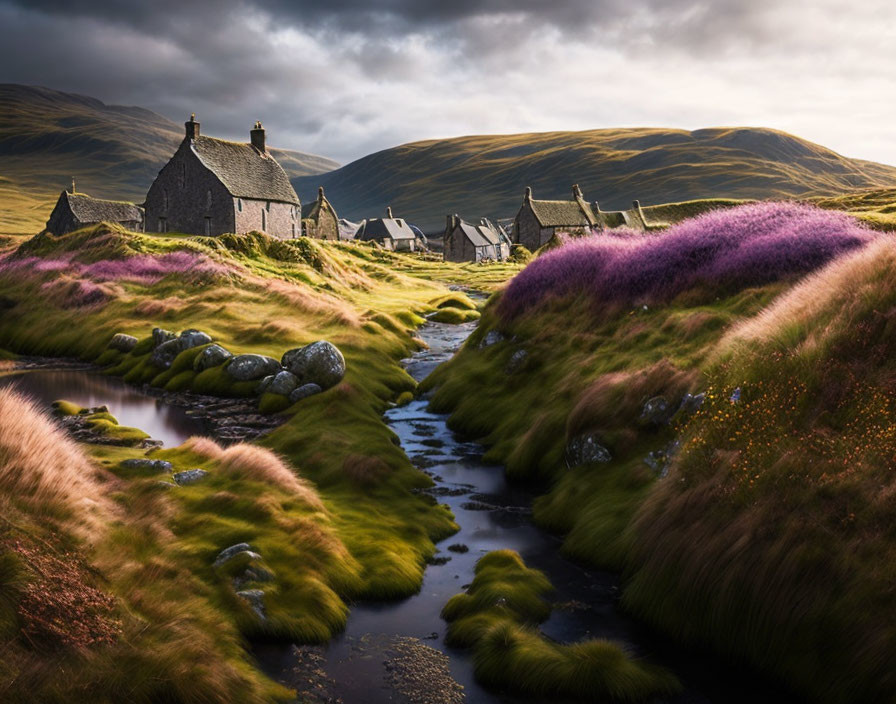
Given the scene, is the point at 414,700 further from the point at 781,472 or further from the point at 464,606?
the point at 781,472

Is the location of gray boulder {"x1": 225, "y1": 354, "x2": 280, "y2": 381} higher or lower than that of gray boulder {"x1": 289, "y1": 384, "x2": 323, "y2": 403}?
higher

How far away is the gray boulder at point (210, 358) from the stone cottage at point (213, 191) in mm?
49467

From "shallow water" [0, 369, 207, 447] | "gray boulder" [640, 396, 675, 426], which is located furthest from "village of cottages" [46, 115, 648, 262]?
"gray boulder" [640, 396, 675, 426]

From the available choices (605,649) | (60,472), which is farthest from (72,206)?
(605,649)

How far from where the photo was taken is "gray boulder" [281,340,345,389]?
27.3 m

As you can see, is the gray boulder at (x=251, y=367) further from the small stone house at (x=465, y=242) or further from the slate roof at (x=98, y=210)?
the small stone house at (x=465, y=242)

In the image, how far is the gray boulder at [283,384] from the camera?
27.0 metres

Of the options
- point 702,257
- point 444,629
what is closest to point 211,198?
point 702,257

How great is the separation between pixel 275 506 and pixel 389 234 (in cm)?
16288

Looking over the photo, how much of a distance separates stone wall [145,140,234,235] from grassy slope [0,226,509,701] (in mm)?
35620

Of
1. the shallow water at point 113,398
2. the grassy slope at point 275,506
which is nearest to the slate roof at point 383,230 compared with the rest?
the grassy slope at point 275,506

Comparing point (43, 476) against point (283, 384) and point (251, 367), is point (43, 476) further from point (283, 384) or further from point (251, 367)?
point (251, 367)

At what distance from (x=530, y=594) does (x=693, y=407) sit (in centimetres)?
577

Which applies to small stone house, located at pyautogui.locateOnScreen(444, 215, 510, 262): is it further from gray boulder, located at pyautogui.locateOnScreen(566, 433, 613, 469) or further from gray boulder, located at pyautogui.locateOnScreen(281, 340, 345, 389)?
gray boulder, located at pyautogui.locateOnScreen(566, 433, 613, 469)
